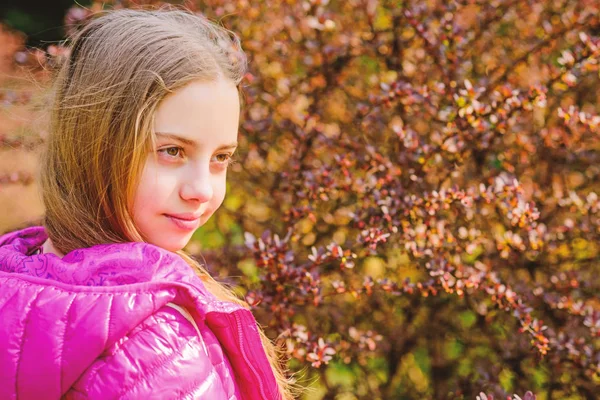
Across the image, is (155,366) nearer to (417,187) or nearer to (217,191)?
(217,191)

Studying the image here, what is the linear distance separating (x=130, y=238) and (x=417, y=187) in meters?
1.34

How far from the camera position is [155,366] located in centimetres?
119

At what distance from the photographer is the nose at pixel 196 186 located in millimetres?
1420

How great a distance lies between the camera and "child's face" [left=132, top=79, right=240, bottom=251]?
4.59 ft

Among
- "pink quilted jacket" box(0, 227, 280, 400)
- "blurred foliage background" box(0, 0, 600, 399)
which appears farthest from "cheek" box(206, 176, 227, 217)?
"blurred foliage background" box(0, 0, 600, 399)

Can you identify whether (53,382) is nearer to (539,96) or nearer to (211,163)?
(211,163)

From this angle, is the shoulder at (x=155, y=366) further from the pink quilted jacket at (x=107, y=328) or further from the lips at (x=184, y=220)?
the lips at (x=184, y=220)

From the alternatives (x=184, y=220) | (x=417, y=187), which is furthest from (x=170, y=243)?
(x=417, y=187)

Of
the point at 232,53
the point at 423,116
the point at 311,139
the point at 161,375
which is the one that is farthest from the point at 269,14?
the point at 161,375

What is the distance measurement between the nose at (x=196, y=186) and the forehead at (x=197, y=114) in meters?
0.06

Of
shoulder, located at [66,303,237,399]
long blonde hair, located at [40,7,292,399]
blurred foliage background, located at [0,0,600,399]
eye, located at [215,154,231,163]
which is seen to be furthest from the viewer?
blurred foliage background, located at [0,0,600,399]

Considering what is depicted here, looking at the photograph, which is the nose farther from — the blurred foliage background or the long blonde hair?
the blurred foliage background

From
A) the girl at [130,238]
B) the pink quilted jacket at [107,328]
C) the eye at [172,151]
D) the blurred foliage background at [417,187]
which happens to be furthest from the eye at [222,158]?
the blurred foliage background at [417,187]

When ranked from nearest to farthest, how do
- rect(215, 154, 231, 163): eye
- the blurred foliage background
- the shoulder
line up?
the shoulder → rect(215, 154, 231, 163): eye → the blurred foliage background
